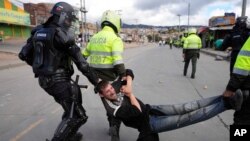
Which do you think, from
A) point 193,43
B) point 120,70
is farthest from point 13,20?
point 120,70

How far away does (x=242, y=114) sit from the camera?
11.9ft

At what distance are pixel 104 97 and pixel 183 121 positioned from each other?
1.06 metres

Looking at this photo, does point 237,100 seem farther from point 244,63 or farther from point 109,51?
point 109,51

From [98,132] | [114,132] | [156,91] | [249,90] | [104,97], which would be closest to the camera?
[249,90]

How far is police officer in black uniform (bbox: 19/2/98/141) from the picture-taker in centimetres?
341

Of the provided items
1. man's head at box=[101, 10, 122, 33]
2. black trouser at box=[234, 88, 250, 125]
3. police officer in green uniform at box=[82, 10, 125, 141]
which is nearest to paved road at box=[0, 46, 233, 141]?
black trouser at box=[234, 88, 250, 125]

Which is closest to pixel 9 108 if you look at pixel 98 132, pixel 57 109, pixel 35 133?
pixel 57 109

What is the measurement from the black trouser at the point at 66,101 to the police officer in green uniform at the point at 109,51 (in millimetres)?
594

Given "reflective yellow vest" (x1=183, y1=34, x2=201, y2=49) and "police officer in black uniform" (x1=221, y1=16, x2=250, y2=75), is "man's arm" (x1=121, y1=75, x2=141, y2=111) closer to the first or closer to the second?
"police officer in black uniform" (x1=221, y1=16, x2=250, y2=75)

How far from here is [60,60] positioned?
11.6ft

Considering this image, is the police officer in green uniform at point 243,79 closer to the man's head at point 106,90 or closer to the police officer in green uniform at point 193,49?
the man's head at point 106,90

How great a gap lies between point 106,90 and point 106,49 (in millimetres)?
710

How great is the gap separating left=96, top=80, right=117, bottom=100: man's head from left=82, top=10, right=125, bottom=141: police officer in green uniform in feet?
1.43

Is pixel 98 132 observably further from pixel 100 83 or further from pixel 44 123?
pixel 100 83
